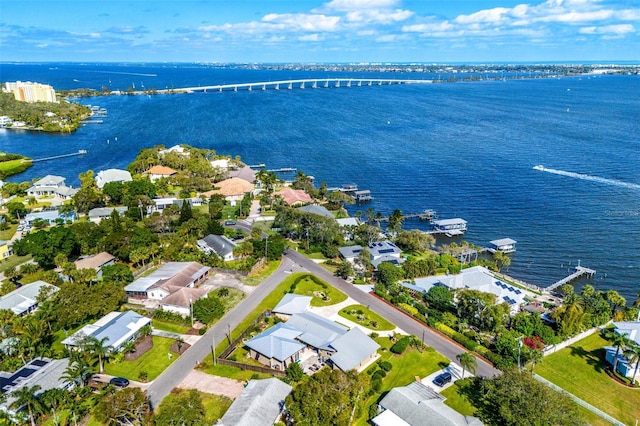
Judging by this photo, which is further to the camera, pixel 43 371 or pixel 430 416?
pixel 43 371

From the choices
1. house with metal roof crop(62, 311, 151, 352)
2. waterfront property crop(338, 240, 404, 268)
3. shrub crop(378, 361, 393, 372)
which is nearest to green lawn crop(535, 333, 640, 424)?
shrub crop(378, 361, 393, 372)

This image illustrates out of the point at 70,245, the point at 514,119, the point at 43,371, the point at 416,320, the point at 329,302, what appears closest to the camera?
the point at 43,371

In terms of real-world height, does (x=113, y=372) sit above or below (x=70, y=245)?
below

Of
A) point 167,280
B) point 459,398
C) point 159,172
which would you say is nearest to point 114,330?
point 167,280

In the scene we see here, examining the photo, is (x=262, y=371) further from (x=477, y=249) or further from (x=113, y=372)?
(x=477, y=249)

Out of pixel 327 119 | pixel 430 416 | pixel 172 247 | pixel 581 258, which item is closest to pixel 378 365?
pixel 430 416

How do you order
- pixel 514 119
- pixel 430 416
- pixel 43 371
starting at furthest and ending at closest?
1. pixel 514 119
2. pixel 43 371
3. pixel 430 416
